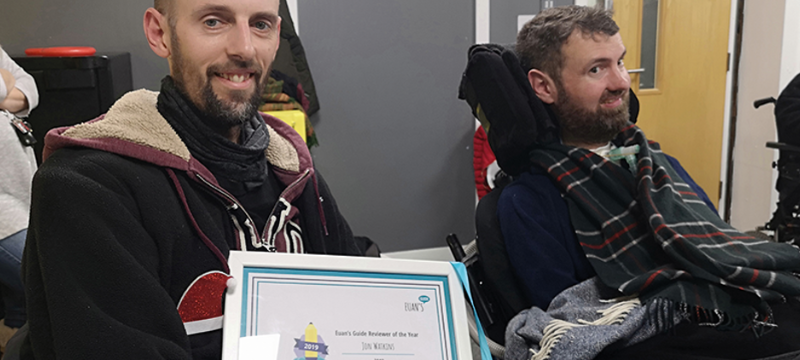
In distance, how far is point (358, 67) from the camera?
126 inches

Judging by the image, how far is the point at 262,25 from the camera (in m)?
1.09

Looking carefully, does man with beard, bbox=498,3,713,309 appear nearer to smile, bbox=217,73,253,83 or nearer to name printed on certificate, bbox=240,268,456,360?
name printed on certificate, bbox=240,268,456,360

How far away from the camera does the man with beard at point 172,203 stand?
81 cm

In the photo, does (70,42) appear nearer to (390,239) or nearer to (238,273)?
(390,239)

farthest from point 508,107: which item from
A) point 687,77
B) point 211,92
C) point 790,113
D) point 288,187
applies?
point 687,77

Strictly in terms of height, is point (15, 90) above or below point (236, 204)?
above

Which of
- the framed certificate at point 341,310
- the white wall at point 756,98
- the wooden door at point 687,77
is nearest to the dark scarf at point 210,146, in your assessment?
the framed certificate at point 341,310

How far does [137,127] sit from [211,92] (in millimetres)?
141

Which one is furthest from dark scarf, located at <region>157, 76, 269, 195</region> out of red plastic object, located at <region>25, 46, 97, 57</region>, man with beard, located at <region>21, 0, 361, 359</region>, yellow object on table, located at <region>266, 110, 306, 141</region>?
red plastic object, located at <region>25, 46, 97, 57</region>

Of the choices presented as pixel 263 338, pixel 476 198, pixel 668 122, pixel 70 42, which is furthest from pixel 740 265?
pixel 70 42

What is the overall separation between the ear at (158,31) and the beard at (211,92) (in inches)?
1.3

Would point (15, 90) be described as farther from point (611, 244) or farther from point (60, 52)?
point (611, 244)

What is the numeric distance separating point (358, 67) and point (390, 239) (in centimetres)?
99

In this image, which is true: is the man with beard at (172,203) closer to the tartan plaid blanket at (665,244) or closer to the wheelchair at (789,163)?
the tartan plaid blanket at (665,244)
